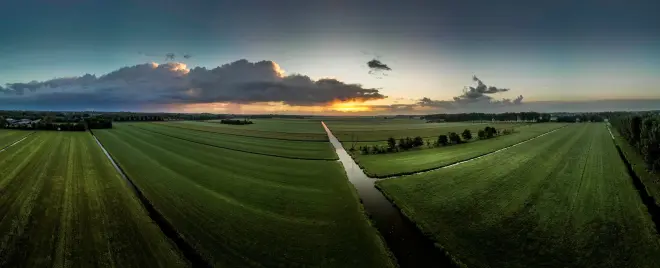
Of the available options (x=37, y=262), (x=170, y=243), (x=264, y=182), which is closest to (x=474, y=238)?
(x=170, y=243)

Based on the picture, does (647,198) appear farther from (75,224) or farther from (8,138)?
(8,138)

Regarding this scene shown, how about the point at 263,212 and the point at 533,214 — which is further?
the point at 263,212

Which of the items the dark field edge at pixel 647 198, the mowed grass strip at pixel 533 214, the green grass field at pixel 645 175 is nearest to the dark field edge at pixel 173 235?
the mowed grass strip at pixel 533 214

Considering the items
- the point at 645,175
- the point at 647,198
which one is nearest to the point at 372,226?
the point at 647,198

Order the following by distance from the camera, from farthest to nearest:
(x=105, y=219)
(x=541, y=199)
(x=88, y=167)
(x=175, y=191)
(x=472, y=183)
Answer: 1. (x=88, y=167)
2. (x=472, y=183)
3. (x=175, y=191)
4. (x=541, y=199)
5. (x=105, y=219)

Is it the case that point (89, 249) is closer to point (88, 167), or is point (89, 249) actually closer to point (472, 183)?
point (88, 167)

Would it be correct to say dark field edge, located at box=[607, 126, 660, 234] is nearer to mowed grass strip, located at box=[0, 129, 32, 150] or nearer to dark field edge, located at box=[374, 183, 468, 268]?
dark field edge, located at box=[374, 183, 468, 268]
